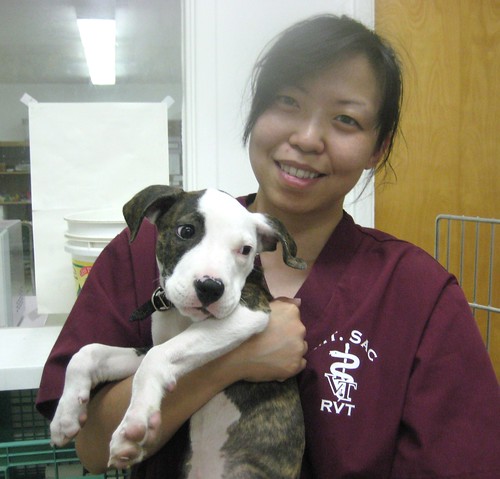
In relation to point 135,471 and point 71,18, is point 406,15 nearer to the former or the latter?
point 71,18

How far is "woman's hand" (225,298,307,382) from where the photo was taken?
936mm

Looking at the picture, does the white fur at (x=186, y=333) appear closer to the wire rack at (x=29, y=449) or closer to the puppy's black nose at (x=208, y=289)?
the puppy's black nose at (x=208, y=289)

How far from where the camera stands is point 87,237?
1639 millimetres

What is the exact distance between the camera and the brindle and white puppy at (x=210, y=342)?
833 mm

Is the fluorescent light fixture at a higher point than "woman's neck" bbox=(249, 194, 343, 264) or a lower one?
higher

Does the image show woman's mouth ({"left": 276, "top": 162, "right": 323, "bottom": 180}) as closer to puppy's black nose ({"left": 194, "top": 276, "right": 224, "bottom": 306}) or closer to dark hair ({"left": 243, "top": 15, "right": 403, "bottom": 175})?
dark hair ({"left": 243, "top": 15, "right": 403, "bottom": 175})

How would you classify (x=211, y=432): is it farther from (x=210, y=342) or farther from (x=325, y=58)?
(x=325, y=58)

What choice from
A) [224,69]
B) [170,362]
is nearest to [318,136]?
[170,362]

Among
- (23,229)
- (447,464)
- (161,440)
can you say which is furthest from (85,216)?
(447,464)

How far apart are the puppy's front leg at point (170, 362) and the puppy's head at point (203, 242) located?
32 mm

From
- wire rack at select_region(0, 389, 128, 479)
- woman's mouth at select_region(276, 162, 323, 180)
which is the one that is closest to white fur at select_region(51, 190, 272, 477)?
woman's mouth at select_region(276, 162, 323, 180)

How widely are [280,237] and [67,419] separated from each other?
0.50 m

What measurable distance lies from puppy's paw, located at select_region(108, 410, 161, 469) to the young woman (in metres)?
0.15

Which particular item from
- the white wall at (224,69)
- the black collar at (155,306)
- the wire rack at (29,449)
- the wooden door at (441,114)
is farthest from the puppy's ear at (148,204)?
the wooden door at (441,114)
